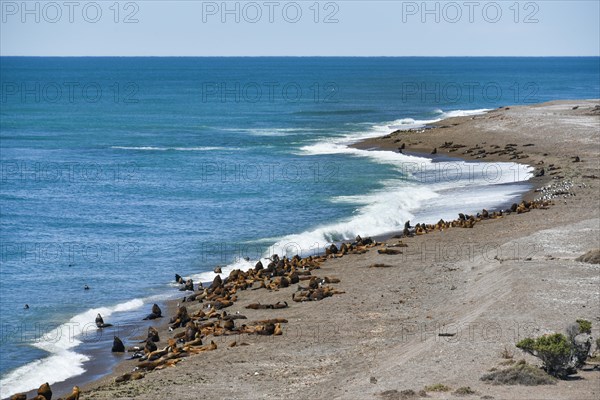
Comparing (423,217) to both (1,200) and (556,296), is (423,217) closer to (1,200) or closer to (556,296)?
(556,296)

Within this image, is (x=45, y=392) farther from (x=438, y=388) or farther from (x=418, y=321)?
(x=418, y=321)

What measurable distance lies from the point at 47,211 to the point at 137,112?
64.6 m

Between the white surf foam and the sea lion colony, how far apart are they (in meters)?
0.76

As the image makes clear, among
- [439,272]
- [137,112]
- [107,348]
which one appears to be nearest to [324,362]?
[107,348]

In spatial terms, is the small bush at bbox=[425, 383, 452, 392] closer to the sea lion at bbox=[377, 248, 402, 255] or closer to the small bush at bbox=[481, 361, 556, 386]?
the small bush at bbox=[481, 361, 556, 386]

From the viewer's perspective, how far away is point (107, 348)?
74.0 ft

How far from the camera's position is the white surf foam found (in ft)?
66.6

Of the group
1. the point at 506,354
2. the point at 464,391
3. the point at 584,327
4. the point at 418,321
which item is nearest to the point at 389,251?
the point at 418,321

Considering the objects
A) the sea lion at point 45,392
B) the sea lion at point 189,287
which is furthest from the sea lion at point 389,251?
the sea lion at point 45,392

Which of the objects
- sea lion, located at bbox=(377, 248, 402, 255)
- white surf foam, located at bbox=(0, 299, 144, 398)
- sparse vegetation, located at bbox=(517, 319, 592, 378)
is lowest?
white surf foam, located at bbox=(0, 299, 144, 398)

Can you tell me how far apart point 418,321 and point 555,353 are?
647 centimetres

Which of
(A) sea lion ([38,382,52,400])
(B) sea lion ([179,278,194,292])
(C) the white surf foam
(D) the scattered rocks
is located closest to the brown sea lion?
(C) the white surf foam

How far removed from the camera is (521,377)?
49.1 feet

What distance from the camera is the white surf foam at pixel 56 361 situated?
2031 centimetres
